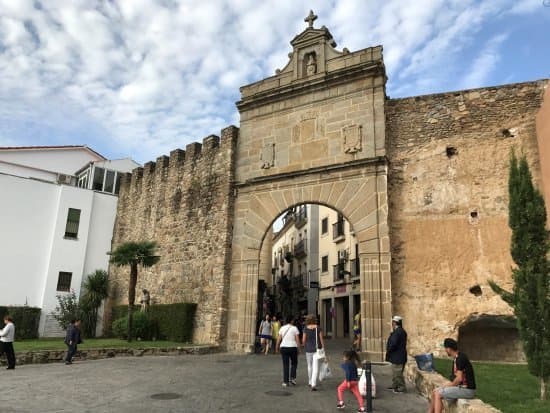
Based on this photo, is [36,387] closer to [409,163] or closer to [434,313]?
[434,313]

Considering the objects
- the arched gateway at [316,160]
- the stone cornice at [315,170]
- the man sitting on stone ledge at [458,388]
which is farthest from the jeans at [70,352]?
the man sitting on stone ledge at [458,388]

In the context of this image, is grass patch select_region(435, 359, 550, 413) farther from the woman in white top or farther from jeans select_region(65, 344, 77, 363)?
jeans select_region(65, 344, 77, 363)

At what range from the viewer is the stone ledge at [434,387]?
4.87 metres

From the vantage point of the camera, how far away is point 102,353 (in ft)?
41.9

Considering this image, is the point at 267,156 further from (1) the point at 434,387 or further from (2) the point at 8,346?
(1) the point at 434,387

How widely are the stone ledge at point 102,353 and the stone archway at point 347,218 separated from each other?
1.37 metres

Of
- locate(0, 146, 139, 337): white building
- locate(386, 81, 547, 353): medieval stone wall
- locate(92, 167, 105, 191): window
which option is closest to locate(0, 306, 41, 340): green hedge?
locate(0, 146, 139, 337): white building

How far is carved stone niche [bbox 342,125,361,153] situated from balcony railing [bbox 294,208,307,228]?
20763 millimetres

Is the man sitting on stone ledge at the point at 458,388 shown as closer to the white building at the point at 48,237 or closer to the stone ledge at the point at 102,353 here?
the stone ledge at the point at 102,353

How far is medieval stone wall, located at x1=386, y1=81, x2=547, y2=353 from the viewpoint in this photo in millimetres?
11398

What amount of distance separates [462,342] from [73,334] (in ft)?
33.4

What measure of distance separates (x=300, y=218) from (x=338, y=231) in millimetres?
7887

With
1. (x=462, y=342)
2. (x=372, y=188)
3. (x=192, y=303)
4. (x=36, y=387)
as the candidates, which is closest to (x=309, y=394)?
(x=36, y=387)

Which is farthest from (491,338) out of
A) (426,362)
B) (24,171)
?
(24,171)
